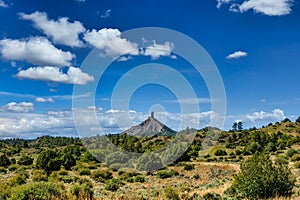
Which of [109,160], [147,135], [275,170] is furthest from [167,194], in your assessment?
[147,135]

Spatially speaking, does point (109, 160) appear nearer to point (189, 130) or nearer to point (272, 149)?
point (272, 149)

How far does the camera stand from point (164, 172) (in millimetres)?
36500

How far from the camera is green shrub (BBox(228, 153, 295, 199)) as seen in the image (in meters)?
15.2

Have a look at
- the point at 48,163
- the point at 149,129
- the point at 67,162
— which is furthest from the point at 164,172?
the point at 149,129

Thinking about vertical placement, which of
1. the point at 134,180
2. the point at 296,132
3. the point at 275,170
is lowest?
the point at 134,180

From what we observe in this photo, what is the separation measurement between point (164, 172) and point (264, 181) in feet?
72.4

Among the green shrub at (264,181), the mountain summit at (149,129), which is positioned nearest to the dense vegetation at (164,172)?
the green shrub at (264,181)

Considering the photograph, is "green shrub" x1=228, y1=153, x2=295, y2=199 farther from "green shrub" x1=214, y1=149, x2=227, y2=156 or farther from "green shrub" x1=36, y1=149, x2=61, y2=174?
"green shrub" x1=214, y1=149, x2=227, y2=156

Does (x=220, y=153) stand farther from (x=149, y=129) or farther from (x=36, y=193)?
(x=36, y=193)

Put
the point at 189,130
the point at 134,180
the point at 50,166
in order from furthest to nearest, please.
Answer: the point at 189,130 < the point at 50,166 < the point at 134,180

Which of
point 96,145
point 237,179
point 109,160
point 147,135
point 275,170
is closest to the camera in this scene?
point 275,170

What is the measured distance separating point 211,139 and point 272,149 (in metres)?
28.2

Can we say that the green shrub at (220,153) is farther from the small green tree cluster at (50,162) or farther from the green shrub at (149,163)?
the small green tree cluster at (50,162)

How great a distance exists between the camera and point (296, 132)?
79500 millimetres
